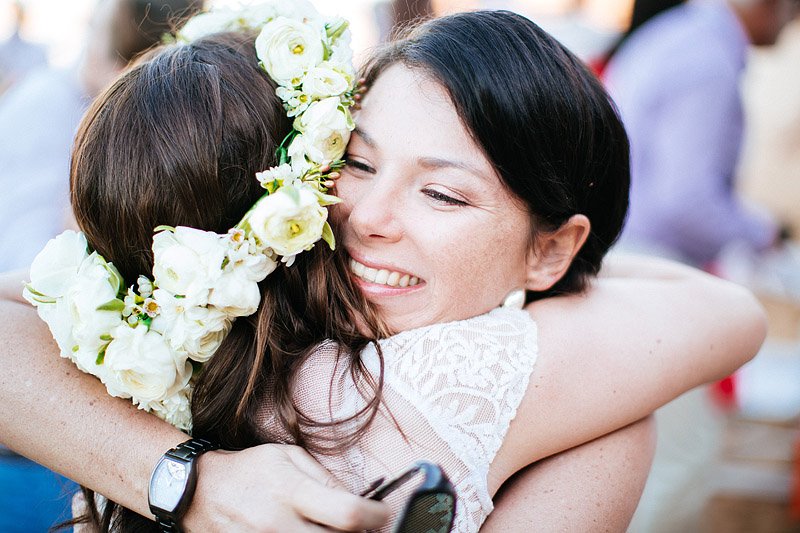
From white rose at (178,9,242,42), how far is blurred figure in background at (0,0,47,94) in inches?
258

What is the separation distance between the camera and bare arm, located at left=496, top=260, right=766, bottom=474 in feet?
6.12

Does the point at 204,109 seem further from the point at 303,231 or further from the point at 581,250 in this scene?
the point at 581,250

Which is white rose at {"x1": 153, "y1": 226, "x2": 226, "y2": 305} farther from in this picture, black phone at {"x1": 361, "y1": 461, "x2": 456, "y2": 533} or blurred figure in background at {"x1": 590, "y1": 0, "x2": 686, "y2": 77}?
blurred figure in background at {"x1": 590, "y1": 0, "x2": 686, "y2": 77}

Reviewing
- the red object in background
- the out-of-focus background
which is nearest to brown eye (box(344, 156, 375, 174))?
the out-of-focus background

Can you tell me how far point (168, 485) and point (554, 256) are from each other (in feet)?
3.79

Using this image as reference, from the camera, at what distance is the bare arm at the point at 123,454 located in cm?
152

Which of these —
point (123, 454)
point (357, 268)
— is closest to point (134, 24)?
point (357, 268)

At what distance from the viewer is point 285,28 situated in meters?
1.94

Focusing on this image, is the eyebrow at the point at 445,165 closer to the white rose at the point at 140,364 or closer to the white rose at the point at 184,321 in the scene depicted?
the white rose at the point at 184,321

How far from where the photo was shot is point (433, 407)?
1704mm

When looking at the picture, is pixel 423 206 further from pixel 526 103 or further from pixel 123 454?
pixel 123 454

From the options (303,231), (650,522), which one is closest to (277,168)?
(303,231)

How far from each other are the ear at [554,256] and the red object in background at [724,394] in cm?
267

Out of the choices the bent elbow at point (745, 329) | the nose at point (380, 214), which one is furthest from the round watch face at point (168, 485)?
the bent elbow at point (745, 329)
